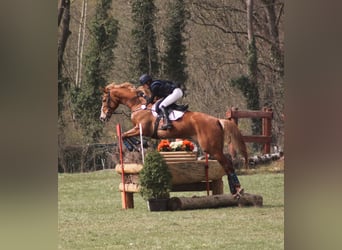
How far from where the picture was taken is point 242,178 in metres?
6.48

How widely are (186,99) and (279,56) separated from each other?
106cm

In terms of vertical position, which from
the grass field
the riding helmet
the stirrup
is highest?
the riding helmet

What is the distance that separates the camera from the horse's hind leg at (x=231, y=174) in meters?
6.46

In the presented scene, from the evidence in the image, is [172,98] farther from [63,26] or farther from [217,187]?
[63,26]

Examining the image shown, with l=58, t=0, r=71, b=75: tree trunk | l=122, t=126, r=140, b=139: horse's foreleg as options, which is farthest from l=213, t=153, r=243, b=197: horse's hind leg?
l=58, t=0, r=71, b=75: tree trunk

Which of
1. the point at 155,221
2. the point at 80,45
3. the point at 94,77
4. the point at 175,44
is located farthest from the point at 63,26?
the point at 155,221

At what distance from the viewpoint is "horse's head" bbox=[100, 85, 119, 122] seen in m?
6.36

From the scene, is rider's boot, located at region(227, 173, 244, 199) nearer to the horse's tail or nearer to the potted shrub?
the horse's tail

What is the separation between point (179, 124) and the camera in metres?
6.36

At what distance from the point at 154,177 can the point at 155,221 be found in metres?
0.44

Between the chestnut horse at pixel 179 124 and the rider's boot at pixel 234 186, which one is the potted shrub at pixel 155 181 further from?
the rider's boot at pixel 234 186

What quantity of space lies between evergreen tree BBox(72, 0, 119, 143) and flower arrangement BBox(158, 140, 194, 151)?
0.64 metres
